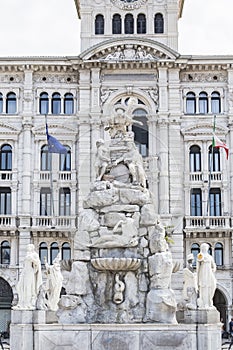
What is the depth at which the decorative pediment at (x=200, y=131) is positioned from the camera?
47594 millimetres

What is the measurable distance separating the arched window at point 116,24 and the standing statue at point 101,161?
28.9 m

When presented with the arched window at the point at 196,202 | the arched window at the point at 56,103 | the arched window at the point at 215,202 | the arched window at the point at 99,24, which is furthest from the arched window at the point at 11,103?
the arched window at the point at 215,202

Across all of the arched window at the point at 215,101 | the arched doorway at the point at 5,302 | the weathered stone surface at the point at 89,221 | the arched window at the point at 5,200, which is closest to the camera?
the weathered stone surface at the point at 89,221

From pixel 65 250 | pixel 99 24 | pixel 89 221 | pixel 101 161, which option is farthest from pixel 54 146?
pixel 89 221

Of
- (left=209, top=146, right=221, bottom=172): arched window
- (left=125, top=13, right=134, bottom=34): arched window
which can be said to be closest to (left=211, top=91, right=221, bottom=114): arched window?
(left=209, top=146, right=221, bottom=172): arched window

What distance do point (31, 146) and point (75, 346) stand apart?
1169 inches

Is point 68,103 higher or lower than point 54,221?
higher

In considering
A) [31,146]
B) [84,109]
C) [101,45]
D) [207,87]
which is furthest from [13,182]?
[207,87]

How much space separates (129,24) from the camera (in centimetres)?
4994

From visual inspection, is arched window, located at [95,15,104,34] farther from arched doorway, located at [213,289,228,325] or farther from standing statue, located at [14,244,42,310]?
standing statue, located at [14,244,42,310]

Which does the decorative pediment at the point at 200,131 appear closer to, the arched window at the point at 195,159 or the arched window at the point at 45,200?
the arched window at the point at 195,159

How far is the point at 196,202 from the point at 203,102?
663 centimetres

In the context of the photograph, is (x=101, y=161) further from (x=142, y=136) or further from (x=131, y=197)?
(x=142, y=136)

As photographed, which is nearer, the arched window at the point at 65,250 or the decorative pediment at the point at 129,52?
the arched window at the point at 65,250
